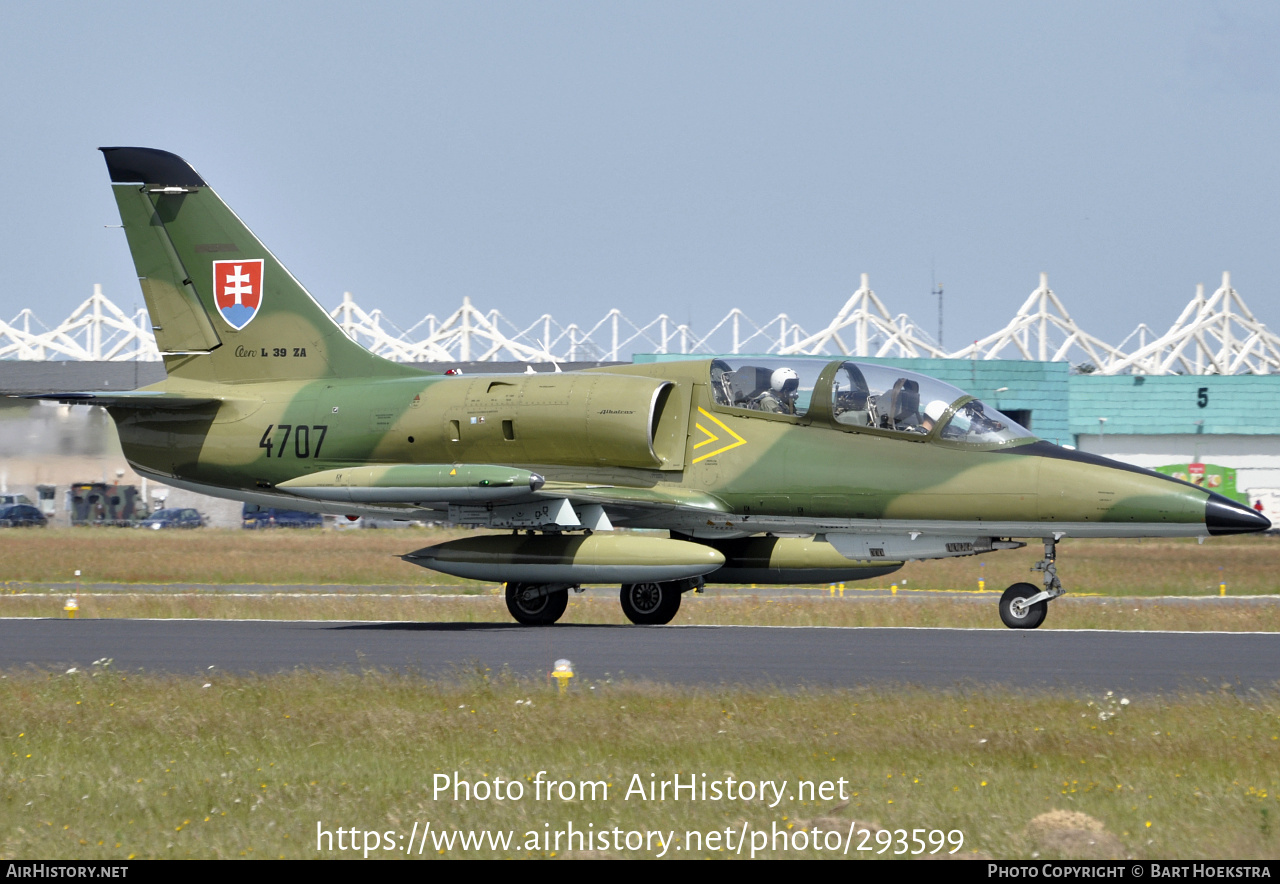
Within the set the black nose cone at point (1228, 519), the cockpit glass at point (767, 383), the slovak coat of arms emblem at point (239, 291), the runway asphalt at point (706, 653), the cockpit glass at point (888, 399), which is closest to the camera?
the runway asphalt at point (706, 653)

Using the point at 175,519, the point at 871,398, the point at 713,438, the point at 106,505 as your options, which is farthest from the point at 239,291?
the point at 175,519

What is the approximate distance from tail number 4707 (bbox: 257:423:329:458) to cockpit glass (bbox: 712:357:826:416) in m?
5.74

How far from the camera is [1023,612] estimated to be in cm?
1773

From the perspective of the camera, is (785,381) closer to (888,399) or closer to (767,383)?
(767,383)

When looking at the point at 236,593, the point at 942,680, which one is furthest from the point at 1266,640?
the point at 236,593

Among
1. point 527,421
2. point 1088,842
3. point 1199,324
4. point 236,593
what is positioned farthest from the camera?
point 1199,324

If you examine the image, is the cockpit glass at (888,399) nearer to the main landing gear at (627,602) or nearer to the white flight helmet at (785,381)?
the white flight helmet at (785,381)

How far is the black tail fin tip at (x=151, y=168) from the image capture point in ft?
70.6

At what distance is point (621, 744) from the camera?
9.84 metres

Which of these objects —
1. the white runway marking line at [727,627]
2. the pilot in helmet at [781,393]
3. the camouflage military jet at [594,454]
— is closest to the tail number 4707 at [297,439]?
the camouflage military jet at [594,454]

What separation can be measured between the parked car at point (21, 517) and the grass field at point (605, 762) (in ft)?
129

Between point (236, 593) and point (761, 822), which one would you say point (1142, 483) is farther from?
point (236, 593)

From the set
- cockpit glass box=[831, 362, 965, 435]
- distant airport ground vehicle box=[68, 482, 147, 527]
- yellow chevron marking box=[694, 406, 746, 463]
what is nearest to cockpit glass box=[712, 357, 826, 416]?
yellow chevron marking box=[694, 406, 746, 463]

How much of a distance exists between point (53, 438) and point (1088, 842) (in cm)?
3272
